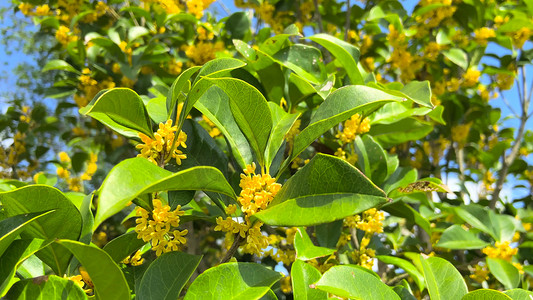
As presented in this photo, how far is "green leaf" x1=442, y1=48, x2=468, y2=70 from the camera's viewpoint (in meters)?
2.30

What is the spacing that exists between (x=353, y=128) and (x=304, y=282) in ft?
1.90

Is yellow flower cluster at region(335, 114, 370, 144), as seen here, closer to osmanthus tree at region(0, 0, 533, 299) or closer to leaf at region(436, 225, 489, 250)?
osmanthus tree at region(0, 0, 533, 299)

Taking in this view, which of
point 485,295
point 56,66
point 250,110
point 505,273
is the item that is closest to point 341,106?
point 250,110

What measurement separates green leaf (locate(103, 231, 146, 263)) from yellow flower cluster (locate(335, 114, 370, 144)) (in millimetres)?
636

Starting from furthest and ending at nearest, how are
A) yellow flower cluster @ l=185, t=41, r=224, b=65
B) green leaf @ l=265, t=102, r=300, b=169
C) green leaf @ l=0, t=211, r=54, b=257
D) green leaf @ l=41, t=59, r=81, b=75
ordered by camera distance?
green leaf @ l=41, t=59, r=81, b=75, yellow flower cluster @ l=185, t=41, r=224, b=65, green leaf @ l=265, t=102, r=300, b=169, green leaf @ l=0, t=211, r=54, b=257

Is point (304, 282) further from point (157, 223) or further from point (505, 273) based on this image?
point (505, 273)

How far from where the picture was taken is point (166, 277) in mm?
715

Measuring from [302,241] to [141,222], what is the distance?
0.35 m

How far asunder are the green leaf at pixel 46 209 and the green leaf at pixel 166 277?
0.13 meters

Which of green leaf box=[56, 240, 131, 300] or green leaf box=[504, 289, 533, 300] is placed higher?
green leaf box=[56, 240, 131, 300]

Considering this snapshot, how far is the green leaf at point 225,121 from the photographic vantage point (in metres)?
0.87

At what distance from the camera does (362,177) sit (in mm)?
590

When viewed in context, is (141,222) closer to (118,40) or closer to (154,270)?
(154,270)

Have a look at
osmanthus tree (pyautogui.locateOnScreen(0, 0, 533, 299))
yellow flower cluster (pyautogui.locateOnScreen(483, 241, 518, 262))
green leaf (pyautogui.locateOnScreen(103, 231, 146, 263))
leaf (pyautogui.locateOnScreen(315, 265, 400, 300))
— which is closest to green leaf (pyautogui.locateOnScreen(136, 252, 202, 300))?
osmanthus tree (pyautogui.locateOnScreen(0, 0, 533, 299))
